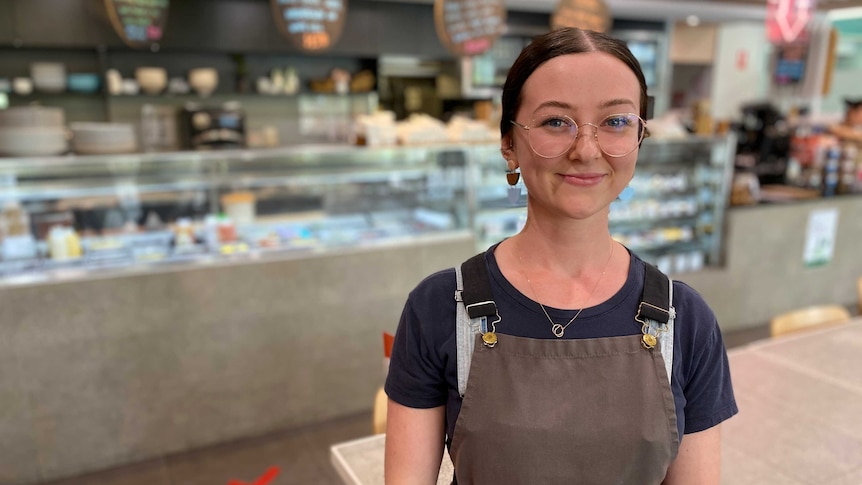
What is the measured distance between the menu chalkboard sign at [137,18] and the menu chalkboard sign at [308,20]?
2.14 feet

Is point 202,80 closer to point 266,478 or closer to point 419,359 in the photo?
point 266,478

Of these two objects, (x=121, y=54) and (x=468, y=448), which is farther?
(x=121, y=54)

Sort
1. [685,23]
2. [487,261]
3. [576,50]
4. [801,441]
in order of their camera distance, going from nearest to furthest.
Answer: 1. [576,50]
2. [487,261]
3. [801,441]
4. [685,23]

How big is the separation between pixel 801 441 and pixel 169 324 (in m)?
2.78

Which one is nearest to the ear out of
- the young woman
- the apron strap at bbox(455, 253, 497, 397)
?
the young woman

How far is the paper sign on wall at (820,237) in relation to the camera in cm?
522

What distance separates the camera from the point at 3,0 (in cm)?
499

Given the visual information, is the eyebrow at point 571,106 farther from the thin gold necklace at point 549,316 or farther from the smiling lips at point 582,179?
the thin gold necklace at point 549,316

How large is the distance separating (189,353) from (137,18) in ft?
5.93

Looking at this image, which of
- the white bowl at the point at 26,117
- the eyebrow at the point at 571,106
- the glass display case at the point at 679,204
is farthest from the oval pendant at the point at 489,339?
the glass display case at the point at 679,204

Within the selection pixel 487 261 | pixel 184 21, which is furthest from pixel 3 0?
pixel 487 261

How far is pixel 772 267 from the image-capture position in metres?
5.12

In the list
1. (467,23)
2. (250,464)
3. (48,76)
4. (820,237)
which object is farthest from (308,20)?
(820,237)

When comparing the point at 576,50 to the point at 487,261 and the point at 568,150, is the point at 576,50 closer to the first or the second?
the point at 568,150
